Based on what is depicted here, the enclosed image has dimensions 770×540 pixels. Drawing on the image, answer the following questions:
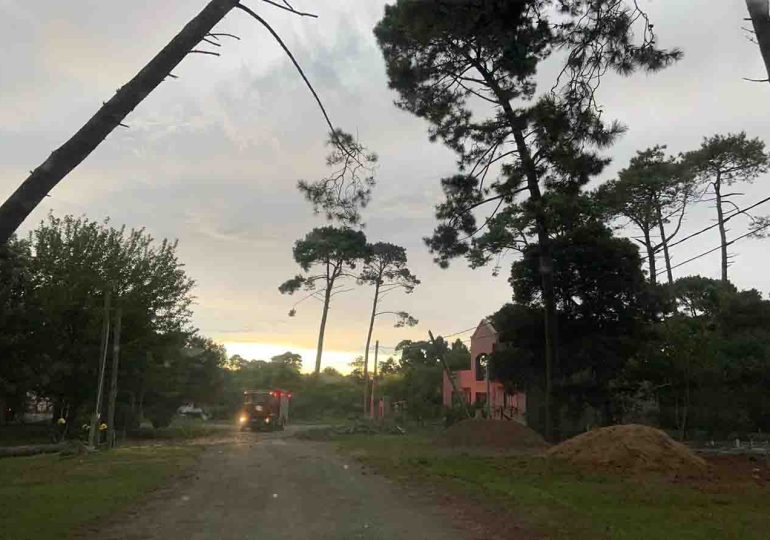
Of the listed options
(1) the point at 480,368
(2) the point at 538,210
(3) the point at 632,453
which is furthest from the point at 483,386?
(3) the point at 632,453

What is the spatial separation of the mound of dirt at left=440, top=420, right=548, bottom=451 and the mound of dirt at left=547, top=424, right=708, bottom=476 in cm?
646

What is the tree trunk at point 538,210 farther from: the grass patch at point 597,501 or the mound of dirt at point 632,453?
the grass patch at point 597,501

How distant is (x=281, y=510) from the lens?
34.6 feet

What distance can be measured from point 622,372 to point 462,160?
523 inches

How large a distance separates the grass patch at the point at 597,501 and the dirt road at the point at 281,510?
1.38 m

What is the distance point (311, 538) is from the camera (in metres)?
8.24

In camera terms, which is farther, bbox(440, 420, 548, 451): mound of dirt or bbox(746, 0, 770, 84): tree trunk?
bbox(440, 420, 548, 451): mound of dirt

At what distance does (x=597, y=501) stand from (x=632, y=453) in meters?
6.66

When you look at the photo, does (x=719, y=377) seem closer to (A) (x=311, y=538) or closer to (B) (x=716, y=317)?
(B) (x=716, y=317)

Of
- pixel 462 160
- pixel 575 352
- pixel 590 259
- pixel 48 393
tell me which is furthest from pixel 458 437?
pixel 48 393

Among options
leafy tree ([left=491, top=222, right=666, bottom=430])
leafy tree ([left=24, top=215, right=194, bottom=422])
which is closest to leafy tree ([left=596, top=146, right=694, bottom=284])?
leafy tree ([left=491, top=222, right=666, bottom=430])

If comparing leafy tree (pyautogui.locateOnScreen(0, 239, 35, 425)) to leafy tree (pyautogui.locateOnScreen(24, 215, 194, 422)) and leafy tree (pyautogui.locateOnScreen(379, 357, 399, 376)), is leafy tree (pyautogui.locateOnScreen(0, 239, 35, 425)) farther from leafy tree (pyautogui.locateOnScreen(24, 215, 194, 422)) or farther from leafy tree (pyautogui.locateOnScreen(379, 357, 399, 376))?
leafy tree (pyautogui.locateOnScreen(379, 357, 399, 376))

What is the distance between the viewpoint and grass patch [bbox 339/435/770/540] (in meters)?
8.84

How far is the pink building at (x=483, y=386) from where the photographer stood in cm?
4038
